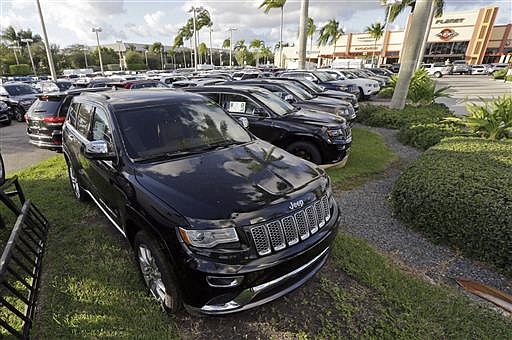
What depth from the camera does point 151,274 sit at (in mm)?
2578

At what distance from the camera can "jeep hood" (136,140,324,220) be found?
82.3 inches

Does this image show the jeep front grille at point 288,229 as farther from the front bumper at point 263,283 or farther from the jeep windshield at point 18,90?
the jeep windshield at point 18,90

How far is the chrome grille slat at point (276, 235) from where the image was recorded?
2076 millimetres

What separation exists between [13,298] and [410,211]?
15.4 ft

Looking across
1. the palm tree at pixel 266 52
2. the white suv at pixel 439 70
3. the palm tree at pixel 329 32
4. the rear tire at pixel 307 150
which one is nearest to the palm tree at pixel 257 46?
the palm tree at pixel 266 52

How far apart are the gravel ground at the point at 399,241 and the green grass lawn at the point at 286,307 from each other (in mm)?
266

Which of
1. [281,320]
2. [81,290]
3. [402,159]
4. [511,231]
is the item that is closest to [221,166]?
[281,320]

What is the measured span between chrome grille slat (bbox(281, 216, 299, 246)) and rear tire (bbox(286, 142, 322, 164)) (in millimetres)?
3435

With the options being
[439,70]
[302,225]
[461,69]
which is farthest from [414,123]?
[461,69]

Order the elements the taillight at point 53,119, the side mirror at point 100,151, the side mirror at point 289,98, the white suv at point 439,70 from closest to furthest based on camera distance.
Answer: the side mirror at point 100,151, the taillight at point 53,119, the side mirror at point 289,98, the white suv at point 439,70

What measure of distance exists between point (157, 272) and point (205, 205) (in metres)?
0.88

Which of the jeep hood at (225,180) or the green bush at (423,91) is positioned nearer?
the jeep hood at (225,180)

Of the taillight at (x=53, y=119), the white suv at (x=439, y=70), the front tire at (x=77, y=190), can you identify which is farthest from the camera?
the white suv at (x=439, y=70)

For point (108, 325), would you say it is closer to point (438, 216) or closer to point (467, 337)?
point (467, 337)
